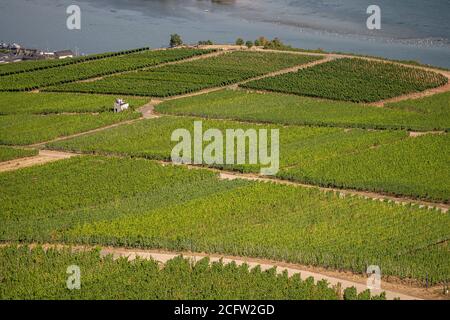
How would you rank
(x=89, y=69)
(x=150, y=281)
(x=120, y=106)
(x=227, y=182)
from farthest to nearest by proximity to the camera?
(x=89, y=69), (x=120, y=106), (x=227, y=182), (x=150, y=281)

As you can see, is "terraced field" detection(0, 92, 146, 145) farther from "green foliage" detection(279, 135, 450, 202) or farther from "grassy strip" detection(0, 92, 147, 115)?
"green foliage" detection(279, 135, 450, 202)

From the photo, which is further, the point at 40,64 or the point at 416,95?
the point at 40,64

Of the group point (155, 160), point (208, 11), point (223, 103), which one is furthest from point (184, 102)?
point (208, 11)

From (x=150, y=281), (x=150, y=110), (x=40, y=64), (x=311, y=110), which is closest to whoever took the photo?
(x=150, y=281)

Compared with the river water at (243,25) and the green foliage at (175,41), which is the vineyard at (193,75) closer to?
the green foliage at (175,41)

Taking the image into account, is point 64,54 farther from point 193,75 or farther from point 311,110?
point 311,110

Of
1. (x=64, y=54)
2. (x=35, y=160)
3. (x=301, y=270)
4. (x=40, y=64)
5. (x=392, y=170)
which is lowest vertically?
(x=301, y=270)

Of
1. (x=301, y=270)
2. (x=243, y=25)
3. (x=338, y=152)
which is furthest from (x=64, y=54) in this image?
(x=301, y=270)
